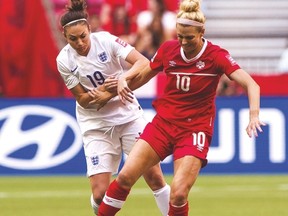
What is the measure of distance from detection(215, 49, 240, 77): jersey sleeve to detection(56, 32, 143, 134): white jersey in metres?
1.09

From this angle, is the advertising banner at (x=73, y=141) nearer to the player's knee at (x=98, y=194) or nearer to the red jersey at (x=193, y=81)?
the player's knee at (x=98, y=194)

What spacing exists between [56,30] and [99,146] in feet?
32.2

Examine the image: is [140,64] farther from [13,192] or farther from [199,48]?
[13,192]

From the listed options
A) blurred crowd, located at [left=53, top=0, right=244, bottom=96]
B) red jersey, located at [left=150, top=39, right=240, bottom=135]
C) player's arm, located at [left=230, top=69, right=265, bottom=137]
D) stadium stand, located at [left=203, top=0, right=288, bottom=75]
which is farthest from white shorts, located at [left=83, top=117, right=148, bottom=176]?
stadium stand, located at [left=203, top=0, right=288, bottom=75]

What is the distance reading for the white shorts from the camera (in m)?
10.1

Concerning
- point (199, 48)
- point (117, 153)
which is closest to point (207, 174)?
point (117, 153)

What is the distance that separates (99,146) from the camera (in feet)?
33.3

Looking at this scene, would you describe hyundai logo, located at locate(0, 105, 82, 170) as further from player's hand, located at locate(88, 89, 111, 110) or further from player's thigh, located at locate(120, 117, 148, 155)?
player's hand, located at locate(88, 89, 111, 110)

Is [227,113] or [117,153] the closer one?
[117,153]

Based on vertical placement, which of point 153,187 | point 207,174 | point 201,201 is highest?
point 153,187

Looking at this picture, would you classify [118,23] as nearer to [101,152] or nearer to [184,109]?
[101,152]

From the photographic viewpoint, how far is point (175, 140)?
9242 mm

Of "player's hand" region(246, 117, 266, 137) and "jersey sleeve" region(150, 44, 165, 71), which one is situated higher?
"jersey sleeve" region(150, 44, 165, 71)

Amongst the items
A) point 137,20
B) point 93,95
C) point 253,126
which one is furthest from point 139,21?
point 253,126
